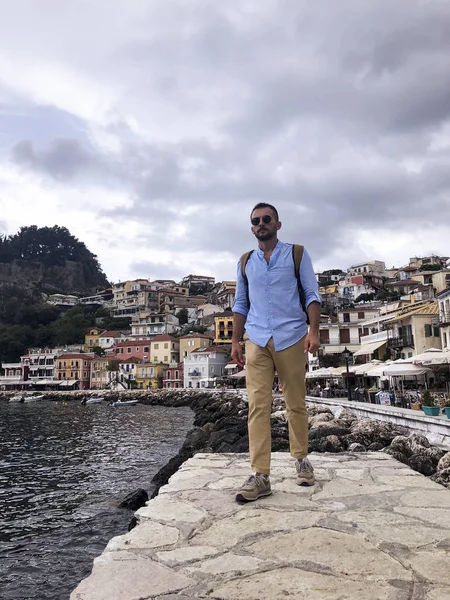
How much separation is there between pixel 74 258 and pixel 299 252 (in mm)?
150077

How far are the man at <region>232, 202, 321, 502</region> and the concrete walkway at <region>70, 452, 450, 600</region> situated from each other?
48 cm

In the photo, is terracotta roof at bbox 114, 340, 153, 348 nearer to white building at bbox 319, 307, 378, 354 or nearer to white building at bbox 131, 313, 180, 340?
white building at bbox 131, 313, 180, 340

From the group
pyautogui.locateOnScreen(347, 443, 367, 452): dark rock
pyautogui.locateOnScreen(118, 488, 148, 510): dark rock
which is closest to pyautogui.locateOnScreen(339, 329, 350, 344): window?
pyautogui.locateOnScreen(118, 488, 148, 510): dark rock

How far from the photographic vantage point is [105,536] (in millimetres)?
7512

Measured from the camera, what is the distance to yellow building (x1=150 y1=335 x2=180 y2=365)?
73188 mm

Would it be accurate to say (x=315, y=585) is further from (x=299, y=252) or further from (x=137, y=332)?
(x=137, y=332)

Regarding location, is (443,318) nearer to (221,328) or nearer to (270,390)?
(270,390)

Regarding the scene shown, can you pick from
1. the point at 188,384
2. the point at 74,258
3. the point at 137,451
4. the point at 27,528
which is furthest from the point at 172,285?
the point at 27,528

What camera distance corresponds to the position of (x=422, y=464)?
5656 millimetres

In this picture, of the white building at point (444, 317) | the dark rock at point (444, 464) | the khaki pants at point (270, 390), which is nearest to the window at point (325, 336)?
the white building at point (444, 317)

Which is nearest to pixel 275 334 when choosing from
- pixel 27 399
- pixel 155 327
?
pixel 27 399

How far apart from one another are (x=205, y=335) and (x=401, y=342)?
46.1 metres

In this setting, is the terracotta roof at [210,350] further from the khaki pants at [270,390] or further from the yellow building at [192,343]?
the khaki pants at [270,390]

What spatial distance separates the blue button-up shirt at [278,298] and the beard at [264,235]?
0.11 metres
